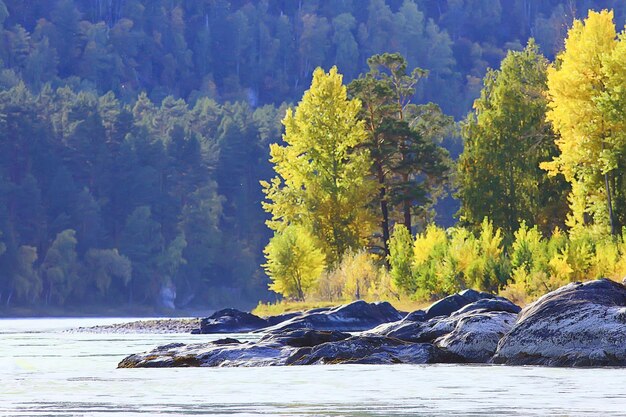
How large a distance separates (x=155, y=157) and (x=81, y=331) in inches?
3391

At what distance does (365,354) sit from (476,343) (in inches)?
84.6

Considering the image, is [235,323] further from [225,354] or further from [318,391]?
[318,391]

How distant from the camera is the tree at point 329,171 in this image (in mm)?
65250

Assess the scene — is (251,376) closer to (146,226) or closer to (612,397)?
(612,397)

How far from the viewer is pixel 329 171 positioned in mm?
66500

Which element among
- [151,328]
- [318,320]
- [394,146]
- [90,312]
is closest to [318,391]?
[318,320]

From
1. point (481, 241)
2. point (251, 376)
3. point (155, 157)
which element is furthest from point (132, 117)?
point (251, 376)

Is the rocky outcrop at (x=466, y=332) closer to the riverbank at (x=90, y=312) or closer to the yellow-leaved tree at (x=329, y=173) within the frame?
the yellow-leaved tree at (x=329, y=173)

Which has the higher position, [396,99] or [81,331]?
[396,99]

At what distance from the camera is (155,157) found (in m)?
145

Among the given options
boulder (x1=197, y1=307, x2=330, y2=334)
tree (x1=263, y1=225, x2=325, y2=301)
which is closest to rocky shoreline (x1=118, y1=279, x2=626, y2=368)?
boulder (x1=197, y1=307, x2=330, y2=334)

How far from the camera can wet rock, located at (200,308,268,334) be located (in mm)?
52125

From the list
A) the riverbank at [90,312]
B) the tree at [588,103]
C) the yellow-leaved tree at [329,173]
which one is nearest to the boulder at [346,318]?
the tree at [588,103]

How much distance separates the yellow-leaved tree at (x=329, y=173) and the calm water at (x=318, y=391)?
39.0 m
